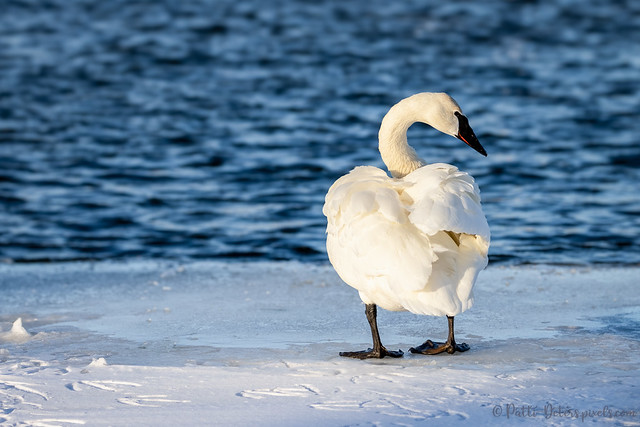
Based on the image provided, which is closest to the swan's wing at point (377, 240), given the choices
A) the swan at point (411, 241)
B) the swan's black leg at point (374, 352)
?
the swan at point (411, 241)

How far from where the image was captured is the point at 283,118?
14312mm

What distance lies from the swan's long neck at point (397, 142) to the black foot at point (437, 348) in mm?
982

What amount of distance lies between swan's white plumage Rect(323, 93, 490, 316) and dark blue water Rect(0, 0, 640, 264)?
3.55 metres

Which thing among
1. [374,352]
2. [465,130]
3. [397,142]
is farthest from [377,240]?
[465,130]

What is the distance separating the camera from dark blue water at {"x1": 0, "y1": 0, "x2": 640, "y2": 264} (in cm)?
973

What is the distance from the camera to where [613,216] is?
9805mm

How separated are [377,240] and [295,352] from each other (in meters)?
0.80

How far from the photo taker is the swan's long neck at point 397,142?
5.64m

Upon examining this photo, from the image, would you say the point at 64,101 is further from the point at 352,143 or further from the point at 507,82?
the point at 507,82

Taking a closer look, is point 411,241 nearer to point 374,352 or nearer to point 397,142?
point 374,352

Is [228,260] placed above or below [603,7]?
below

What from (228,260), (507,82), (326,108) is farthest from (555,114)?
(228,260)

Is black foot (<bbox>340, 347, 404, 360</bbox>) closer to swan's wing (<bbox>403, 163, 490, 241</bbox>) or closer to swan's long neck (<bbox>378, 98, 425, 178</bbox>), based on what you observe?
swan's wing (<bbox>403, 163, 490, 241</bbox>)

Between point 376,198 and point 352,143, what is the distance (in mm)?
8186
